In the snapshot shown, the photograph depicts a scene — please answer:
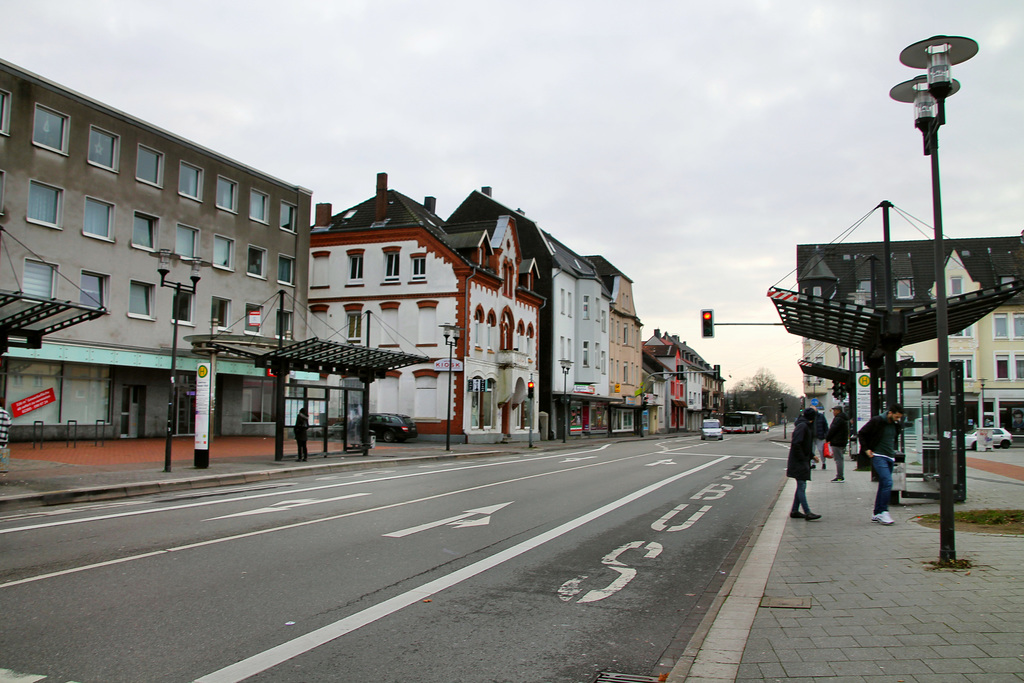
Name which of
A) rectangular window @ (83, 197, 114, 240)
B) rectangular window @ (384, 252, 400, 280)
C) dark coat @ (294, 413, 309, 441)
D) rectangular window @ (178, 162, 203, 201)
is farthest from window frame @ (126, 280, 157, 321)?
rectangular window @ (384, 252, 400, 280)

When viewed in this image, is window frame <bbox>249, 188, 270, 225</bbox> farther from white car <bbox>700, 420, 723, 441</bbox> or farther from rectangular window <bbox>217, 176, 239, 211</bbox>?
white car <bbox>700, 420, 723, 441</bbox>

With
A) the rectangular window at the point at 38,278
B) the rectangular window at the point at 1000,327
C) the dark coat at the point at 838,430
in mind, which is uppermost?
the rectangular window at the point at 1000,327

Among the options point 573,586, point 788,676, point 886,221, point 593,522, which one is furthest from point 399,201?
point 788,676

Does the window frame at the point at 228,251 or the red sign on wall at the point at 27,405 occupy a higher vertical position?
the window frame at the point at 228,251

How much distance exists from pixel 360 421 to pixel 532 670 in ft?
73.3

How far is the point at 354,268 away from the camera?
143ft

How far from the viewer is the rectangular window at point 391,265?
42719mm

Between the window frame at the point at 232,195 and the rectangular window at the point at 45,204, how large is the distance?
7.76m

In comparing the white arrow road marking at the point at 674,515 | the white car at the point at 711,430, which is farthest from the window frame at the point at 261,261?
the white car at the point at 711,430

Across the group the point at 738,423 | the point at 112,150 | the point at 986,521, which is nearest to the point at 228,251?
the point at 112,150

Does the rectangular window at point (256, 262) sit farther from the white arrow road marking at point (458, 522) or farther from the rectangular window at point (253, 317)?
the white arrow road marking at point (458, 522)

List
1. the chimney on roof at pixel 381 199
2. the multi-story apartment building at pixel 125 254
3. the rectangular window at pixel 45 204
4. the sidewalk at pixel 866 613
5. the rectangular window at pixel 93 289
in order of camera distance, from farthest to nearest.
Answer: the chimney on roof at pixel 381 199
the rectangular window at pixel 93 289
the rectangular window at pixel 45 204
the multi-story apartment building at pixel 125 254
the sidewalk at pixel 866 613

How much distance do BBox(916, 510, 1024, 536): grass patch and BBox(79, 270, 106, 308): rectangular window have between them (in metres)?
28.8

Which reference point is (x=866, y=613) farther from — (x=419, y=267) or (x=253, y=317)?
(x=419, y=267)
